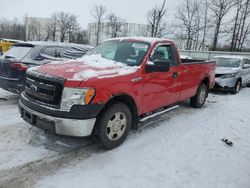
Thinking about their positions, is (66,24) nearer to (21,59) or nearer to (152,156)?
(21,59)

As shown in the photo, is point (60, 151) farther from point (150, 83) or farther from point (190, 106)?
point (190, 106)

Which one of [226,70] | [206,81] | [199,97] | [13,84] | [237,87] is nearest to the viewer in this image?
[13,84]

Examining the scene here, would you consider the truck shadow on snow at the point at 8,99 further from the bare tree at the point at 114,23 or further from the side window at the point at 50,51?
the bare tree at the point at 114,23

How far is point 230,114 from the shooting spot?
7309mm

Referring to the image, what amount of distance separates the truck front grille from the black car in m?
2.35

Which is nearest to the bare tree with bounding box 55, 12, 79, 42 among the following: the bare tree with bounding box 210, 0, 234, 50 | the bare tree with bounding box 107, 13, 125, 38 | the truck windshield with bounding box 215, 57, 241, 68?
the bare tree with bounding box 107, 13, 125, 38

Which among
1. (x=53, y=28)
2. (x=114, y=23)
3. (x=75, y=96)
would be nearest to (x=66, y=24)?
(x=53, y=28)

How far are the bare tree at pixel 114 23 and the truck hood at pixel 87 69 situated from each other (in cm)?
5937

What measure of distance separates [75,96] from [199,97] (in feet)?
16.1

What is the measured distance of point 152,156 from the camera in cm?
433

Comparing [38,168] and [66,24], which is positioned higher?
[66,24]

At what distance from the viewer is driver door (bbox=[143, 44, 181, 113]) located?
504 centimetres

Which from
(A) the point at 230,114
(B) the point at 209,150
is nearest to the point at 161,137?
(B) the point at 209,150

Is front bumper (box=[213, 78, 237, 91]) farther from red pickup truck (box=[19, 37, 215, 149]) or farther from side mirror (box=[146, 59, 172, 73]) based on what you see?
side mirror (box=[146, 59, 172, 73])
